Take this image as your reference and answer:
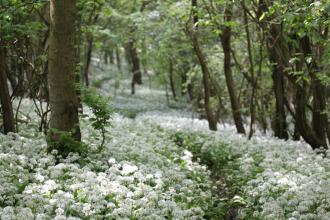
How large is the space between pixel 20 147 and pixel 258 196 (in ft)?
14.6

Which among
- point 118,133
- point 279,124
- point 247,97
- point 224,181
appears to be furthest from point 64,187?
point 247,97

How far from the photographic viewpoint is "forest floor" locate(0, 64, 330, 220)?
20.1 ft

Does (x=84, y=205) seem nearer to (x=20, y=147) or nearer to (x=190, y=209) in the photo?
(x=190, y=209)

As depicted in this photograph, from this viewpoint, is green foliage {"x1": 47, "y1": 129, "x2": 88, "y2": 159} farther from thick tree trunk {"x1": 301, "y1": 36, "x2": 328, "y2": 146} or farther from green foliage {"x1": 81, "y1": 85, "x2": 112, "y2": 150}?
thick tree trunk {"x1": 301, "y1": 36, "x2": 328, "y2": 146}

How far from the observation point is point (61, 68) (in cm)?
845

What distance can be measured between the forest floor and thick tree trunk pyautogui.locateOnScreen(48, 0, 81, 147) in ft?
1.92

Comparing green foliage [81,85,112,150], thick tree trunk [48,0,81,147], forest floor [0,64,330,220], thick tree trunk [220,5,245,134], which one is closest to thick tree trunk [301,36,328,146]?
forest floor [0,64,330,220]

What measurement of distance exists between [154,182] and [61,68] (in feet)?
8.82

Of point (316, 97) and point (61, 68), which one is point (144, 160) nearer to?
point (61, 68)

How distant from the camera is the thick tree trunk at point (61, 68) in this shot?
27.5 feet

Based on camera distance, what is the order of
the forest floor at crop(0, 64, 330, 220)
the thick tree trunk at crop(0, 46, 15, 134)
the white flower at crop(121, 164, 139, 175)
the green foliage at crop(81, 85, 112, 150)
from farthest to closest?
the thick tree trunk at crop(0, 46, 15, 134) < the green foliage at crop(81, 85, 112, 150) < the white flower at crop(121, 164, 139, 175) < the forest floor at crop(0, 64, 330, 220)

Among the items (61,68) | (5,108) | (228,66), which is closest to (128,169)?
(61,68)

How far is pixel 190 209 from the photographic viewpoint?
6.45 metres

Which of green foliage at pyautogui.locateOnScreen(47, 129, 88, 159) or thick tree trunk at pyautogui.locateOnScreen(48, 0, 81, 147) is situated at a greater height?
thick tree trunk at pyautogui.locateOnScreen(48, 0, 81, 147)
